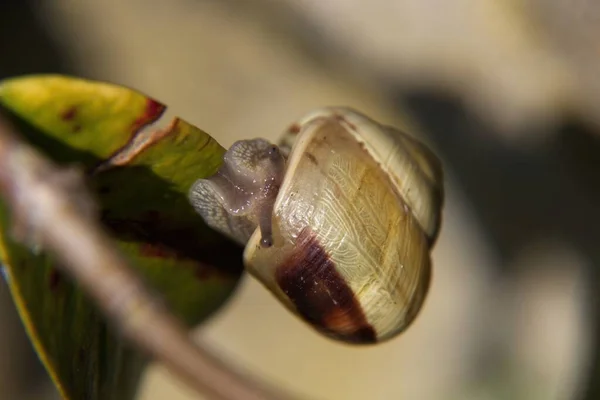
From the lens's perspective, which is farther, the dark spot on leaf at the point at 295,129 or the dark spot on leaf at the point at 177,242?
the dark spot on leaf at the point at 295,129

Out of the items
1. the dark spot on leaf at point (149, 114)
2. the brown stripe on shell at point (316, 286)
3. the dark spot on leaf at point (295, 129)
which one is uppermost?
the dark spot on leaf at point (295, 129)

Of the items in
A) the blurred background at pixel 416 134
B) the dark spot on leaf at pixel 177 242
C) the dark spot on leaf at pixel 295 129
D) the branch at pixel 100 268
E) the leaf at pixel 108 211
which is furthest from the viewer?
the blurred background at pixel 416 134

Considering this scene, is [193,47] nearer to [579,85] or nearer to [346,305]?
[579,85]

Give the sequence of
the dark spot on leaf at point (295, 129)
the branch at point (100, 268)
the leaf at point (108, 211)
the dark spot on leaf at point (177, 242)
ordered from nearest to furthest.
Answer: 1. the branch at point (100, 268)
2. the leaf at point (108, 211)
3. the dark spot on leaf at point (177, 242)
4. the dark spot on leaf at point (295, 129)

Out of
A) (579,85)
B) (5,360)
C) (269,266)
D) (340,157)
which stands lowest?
(5,360)

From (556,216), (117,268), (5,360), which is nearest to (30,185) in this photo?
(117,268)

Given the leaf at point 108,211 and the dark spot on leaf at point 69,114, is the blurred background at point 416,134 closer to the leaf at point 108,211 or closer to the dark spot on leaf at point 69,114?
the leaf at point 108,211

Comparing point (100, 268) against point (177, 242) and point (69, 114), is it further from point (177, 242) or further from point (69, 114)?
point (177, 242)

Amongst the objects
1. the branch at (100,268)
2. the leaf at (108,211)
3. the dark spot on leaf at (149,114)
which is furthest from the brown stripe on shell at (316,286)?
the branch at (100,268)

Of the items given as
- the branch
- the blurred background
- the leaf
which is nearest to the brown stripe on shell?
the leaf
